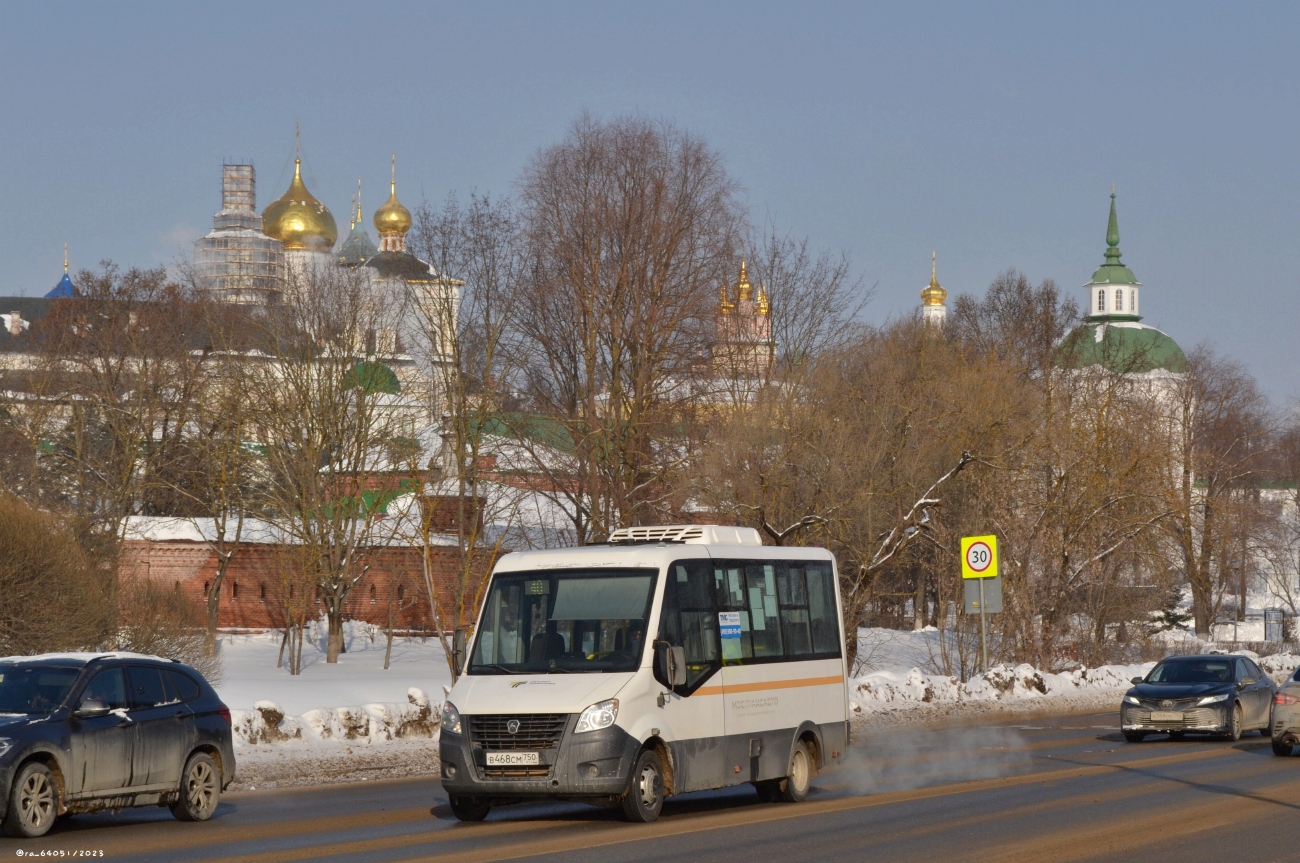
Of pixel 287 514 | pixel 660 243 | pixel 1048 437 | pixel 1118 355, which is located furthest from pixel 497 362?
pixel 1118 355

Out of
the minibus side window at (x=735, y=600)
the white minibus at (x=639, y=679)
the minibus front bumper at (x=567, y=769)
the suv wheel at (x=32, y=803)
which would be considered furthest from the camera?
the minibus side window at (x=735, y=600)

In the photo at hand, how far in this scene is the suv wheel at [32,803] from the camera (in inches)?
466

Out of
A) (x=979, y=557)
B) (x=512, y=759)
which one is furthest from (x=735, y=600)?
(x=979, y=557)

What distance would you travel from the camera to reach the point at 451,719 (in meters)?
13.5

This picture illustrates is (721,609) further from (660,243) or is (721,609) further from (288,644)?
(288,644)

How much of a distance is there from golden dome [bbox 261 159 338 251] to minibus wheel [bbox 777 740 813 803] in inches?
4397

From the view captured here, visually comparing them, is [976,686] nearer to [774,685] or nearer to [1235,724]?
[1235,724]

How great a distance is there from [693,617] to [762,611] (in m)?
1.36

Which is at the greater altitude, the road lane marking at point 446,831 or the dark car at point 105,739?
the dark car at point 105,739

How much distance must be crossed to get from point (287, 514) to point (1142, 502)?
23433 mm

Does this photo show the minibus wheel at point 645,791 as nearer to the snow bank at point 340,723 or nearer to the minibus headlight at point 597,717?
the minibus headlight at point 597,717

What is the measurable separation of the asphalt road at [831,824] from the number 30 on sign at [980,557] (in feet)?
39.5

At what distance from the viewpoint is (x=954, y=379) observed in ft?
135

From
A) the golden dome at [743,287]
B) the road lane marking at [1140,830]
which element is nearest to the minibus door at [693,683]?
the road lane marking at [1140,830]
